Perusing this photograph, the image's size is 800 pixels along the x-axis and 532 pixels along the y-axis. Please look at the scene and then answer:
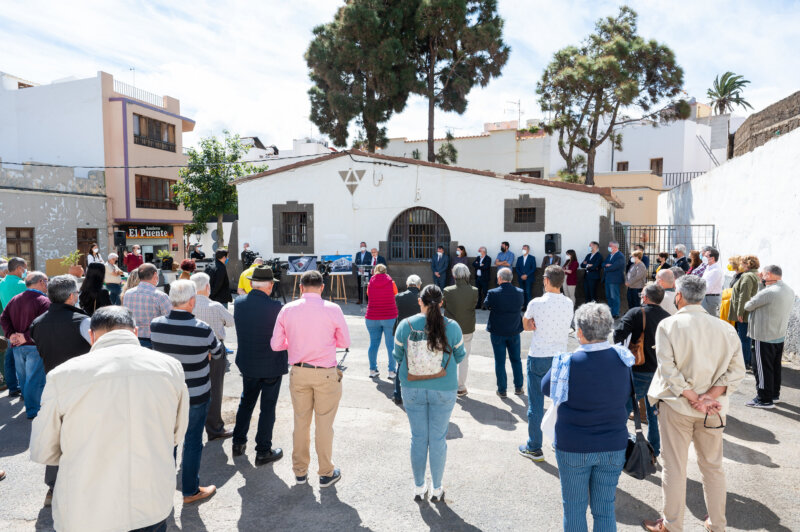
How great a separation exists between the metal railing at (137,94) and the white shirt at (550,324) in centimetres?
2924

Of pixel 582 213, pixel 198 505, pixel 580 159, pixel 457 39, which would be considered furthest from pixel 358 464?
pixel 580 159

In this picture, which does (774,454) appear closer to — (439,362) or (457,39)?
(439,362)

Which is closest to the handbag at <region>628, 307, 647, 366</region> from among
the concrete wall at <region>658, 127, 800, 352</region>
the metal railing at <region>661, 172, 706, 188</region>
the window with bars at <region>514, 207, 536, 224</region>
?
the concrete wall at <region>658, 127, 800, 352</region>

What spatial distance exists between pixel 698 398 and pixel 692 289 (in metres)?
0.75

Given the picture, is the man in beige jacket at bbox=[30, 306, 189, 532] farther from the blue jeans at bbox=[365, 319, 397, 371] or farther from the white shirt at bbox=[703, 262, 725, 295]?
the white shirt at bbox=[703, 262, 725, 295]

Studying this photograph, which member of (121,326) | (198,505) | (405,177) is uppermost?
(405,177)

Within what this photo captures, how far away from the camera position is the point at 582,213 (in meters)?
13.2

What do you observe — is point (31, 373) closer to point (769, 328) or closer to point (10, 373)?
point (10, 373)

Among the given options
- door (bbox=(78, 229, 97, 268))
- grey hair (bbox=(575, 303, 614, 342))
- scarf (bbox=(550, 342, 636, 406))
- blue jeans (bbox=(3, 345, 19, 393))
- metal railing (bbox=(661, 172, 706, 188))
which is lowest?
blue jeans (bbox=(3, 345, 19, 393))

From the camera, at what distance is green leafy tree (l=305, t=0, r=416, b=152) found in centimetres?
2067

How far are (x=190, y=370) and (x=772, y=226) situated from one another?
9.84 m

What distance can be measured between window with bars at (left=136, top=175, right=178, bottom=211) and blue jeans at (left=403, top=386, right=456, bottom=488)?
1026 inches

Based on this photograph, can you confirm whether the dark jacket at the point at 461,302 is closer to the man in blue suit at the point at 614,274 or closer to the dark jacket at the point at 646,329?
the dark jacket at the point at 646,329

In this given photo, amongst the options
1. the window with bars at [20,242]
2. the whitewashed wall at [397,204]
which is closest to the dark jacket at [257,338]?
the whitewashed wall at [397,204]
